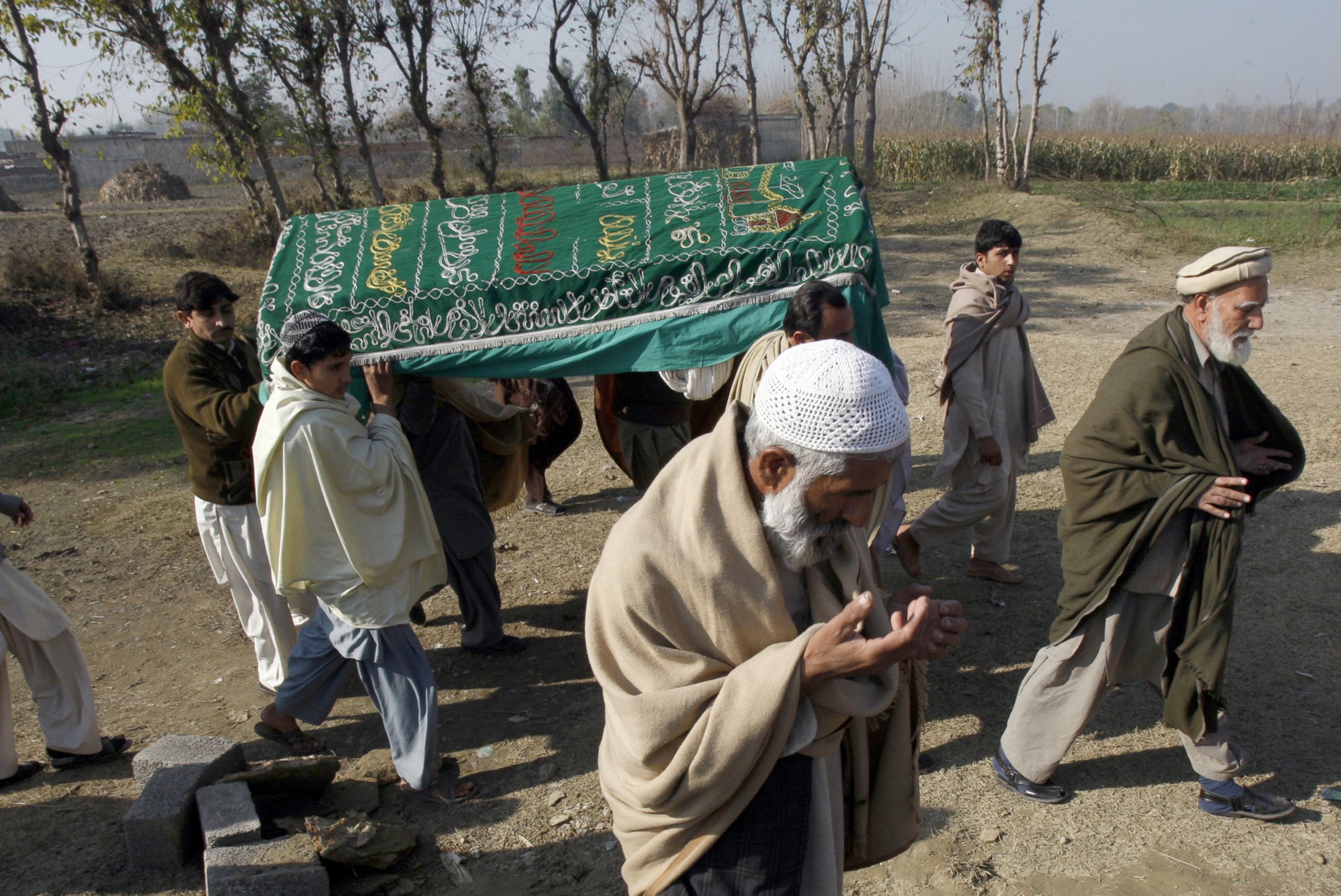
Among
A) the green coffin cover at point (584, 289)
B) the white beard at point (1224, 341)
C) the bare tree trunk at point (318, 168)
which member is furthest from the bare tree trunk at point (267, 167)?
the white beard at point (1224, 341)

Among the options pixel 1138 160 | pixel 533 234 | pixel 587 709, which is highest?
pixel 1138 160

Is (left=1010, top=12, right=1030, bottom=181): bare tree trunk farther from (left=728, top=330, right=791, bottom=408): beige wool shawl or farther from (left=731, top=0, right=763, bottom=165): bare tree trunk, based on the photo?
(left=728, top=330, right=791, bottom=408): beige wool shawl

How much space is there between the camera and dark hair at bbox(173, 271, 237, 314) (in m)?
3.72

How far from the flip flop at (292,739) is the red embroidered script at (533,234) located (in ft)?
7.02

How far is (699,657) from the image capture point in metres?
1.66

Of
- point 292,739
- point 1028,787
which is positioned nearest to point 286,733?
point 292,739

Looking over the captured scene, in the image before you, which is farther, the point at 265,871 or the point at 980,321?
the point at 980,321

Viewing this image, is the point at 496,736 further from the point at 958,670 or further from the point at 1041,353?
the point at 1041,353

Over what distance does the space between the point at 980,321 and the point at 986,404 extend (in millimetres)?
405

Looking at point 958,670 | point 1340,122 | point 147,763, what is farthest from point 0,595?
point 1340,122

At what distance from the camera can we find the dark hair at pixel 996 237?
169 inches

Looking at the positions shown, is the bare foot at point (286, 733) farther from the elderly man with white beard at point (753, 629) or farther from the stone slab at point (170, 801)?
Result: the elderly man with white beard at point (753, 629)

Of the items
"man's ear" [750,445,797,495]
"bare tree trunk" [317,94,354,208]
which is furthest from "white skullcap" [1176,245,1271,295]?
"bare tree trunk" [317,94,354,208]

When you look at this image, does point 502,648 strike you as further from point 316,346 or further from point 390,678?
point 316,346
